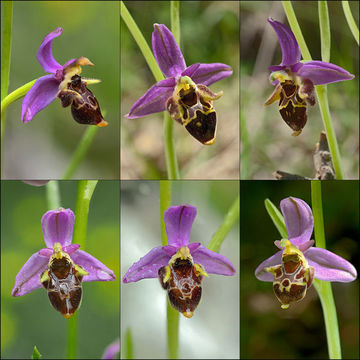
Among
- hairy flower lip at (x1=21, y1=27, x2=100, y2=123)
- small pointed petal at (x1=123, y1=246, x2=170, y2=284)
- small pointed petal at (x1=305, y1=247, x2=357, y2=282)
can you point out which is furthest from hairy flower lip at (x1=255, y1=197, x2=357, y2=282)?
hairy flower lip at (x1=21, y1=27, x2=100, y2=123)

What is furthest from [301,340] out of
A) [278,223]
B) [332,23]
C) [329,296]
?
[332,23]

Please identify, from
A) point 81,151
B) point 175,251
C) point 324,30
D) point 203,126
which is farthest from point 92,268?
point 324,30

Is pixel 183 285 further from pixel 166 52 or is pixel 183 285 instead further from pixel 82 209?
pixel 166 52

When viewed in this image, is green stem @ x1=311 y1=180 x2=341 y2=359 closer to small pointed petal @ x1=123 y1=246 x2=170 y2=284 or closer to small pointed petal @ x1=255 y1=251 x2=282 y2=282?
small pointed petal @ x1=255 y1=251 x2=282 y2=282

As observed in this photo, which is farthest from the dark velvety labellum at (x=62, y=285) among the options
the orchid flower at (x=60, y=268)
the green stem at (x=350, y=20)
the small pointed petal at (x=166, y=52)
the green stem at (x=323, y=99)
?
the green stem at (x=350, y=20)

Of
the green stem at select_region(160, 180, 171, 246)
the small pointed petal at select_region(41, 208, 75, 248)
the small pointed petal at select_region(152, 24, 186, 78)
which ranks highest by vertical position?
the small pointed petal at select_region(152, 24, 186, 78)

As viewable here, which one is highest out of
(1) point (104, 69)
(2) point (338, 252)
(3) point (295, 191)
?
(1) point (104, 69)

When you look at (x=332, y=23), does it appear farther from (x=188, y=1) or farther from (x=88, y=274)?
(x=88, y=274)
